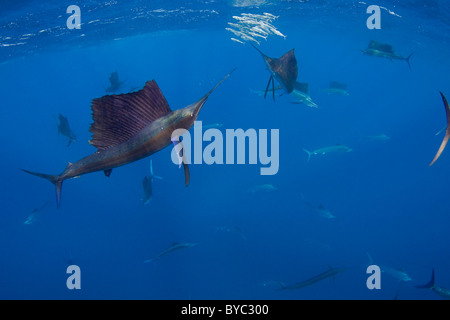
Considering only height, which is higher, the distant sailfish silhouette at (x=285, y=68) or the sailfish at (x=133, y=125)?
the distant sailfish silhouette at (x=285, y=68)

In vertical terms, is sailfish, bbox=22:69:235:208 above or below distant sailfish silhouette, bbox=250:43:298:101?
below

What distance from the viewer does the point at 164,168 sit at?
2108 centimetres

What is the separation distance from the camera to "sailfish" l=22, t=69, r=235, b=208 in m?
1.67

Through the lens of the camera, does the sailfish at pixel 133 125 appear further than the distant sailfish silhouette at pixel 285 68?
No

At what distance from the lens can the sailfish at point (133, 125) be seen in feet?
5.49

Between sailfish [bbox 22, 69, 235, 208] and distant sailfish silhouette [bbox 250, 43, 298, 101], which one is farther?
distant sailfish silhouette [bbox 250, 43, 298, 101]

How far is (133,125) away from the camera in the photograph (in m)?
1.78

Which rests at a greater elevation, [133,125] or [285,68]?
[285,68]

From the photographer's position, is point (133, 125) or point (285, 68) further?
point (285, 68)
